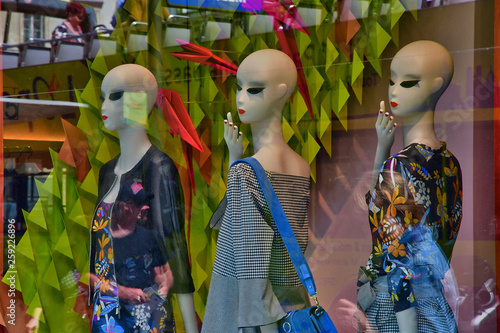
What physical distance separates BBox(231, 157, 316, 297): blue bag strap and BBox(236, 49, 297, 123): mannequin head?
210 mm

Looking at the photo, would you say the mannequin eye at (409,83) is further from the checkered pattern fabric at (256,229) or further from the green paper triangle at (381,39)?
the checkered pattern fabric at (256,229)

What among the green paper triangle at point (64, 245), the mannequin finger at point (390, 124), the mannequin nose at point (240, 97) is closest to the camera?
the mannequin finger at point (390, 124)

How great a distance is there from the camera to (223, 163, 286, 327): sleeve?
7.35ft

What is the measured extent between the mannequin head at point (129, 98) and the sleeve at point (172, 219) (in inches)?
9.4

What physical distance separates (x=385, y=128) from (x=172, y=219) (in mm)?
975

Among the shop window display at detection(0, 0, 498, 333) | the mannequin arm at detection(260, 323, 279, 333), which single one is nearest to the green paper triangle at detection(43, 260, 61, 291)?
the shop window display at detection(0, 0, 498, 333)

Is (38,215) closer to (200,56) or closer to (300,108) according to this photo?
(200,56)

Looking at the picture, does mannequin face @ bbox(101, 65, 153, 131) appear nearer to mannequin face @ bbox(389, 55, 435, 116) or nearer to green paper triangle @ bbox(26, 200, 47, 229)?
green paper triangle @ bbox(26, 200, 47, 229)

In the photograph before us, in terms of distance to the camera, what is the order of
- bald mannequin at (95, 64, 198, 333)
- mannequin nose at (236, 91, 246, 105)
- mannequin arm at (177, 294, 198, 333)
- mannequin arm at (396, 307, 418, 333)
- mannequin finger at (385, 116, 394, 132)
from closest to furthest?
mannequin arm at (396, 307, 418, 333) → mannequin finger at (385, 116, 394, 132) → mannequin nose at (236, 91, 246, 105) → mannequin arm at (177, 294, 198, 333) → bald mannequin at (95, 64, 198, 333)

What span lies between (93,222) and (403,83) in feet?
4.74

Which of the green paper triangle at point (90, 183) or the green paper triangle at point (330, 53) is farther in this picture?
the green paper triangle at point (90, 183)

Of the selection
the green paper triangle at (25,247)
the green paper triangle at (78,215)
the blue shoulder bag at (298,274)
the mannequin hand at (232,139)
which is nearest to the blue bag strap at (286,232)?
the blue shoulder bag at (298,274)

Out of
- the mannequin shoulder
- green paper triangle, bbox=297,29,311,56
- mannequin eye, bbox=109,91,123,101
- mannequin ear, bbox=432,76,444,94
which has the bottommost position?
the mannequin shoulder

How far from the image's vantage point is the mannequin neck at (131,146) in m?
2.71
